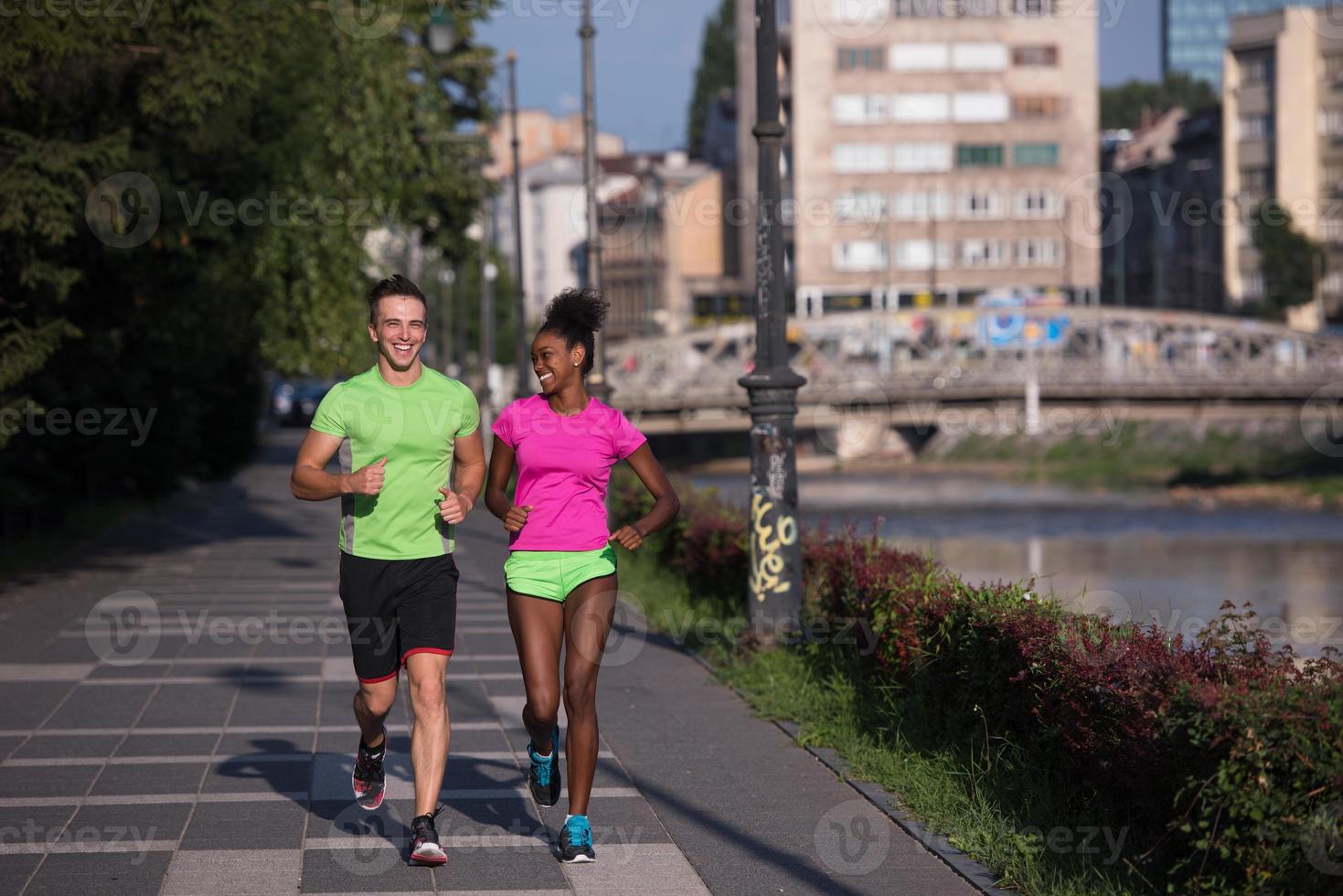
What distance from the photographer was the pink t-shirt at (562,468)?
21.1ft

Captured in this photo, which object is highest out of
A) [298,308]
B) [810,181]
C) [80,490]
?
[810,181]

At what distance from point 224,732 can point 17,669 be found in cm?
293

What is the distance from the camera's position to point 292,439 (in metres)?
61.8

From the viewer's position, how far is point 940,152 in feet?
316

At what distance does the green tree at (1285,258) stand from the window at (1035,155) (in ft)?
38.3

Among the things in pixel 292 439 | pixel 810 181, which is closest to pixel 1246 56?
pixel 810 181

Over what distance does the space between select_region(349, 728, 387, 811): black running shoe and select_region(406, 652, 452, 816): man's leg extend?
34 cm

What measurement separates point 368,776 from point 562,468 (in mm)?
1408

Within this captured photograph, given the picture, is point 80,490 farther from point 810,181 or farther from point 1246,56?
point 1246,56

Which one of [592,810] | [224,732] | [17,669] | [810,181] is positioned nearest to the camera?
[592,810]

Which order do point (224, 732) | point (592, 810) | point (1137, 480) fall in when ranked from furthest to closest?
point (1137, 480)
point (224, 732)
point (592, 810)

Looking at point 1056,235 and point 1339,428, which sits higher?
point 1056,235

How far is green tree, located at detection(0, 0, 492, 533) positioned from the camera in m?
14.9

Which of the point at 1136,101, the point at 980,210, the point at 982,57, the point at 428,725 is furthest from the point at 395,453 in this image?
the point at 1136,101
